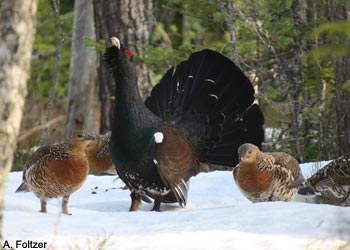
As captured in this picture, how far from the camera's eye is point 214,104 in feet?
31.0

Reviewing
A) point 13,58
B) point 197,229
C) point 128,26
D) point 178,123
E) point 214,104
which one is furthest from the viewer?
point 128,26

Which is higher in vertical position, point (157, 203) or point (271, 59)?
point (271, 59)

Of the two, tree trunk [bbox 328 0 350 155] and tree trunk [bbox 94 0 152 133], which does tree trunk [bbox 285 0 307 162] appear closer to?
tree trunk [bbox 328 0 350 155]

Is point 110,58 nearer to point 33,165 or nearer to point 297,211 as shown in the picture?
point 33,165

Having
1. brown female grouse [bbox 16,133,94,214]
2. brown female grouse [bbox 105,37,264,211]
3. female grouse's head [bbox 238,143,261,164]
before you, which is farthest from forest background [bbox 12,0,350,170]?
brown female grouse [bbox 16,133,94,214]

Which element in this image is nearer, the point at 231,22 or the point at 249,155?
the point at 249,155

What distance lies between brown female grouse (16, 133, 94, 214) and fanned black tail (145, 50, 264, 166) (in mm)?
1598

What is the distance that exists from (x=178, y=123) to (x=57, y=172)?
178 centimetres

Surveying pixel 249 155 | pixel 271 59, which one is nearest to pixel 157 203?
pixel 249 155

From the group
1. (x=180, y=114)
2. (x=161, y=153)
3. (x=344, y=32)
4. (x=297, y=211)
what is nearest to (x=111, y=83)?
(x=180, y=114)

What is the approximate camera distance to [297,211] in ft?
21.6

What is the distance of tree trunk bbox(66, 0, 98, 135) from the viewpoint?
53.6 ft

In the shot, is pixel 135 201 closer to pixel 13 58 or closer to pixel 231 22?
pixel 13 58

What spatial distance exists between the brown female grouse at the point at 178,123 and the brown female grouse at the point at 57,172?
0.40 meters
